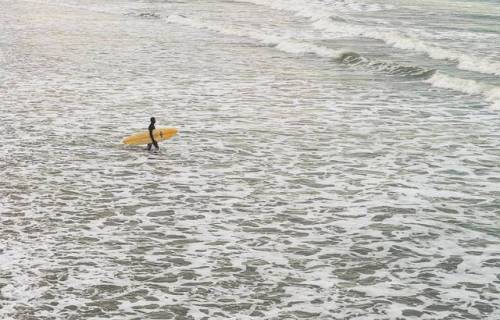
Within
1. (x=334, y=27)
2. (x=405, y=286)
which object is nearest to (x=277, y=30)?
(x=334, y=27)

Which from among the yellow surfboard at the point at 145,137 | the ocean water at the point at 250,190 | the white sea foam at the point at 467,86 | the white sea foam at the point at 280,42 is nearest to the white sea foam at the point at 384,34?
the ocean water at the point at 250,190

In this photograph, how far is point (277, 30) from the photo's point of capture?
159 feet

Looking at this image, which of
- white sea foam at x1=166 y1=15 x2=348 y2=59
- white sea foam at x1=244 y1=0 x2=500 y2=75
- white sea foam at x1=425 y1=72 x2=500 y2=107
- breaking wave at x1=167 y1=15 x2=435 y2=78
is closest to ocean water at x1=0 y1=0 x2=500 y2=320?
white sea foam at x1=425 y1=72 x2=500 y2=107

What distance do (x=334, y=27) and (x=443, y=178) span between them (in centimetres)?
3535

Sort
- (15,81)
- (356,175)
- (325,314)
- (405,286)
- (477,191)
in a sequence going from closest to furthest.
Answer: (325,314)
(405,286)
(477,191)
(356,175)
(15,81)

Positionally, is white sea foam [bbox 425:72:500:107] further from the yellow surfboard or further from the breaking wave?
the yellow surfboard

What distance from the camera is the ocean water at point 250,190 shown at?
401 inches

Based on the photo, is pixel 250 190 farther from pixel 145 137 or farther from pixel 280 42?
pixel 280 42

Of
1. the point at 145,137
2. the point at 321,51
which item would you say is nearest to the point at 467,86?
the point at 321,51

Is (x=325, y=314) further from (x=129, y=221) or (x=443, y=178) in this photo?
(x=443, y=178)

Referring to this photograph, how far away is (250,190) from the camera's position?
1470cm

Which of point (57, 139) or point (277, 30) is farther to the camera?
point (277, 30)

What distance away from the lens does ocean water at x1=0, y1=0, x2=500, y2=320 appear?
10188 mm

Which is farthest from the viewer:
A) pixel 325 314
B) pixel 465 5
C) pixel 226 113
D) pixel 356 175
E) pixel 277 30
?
pixel 465 5
